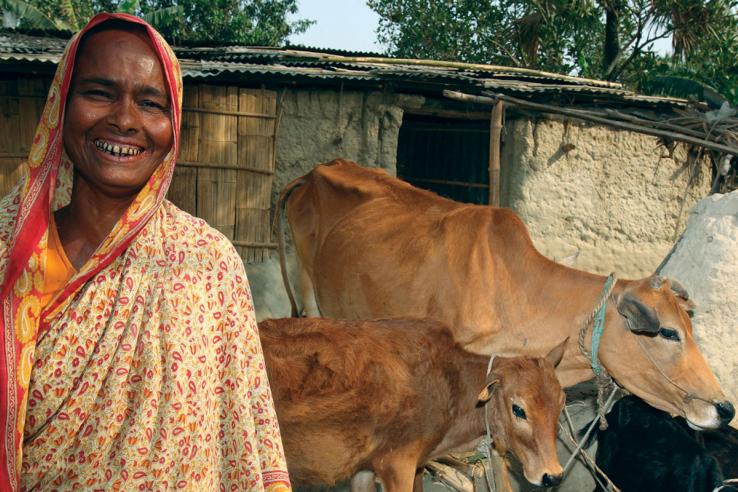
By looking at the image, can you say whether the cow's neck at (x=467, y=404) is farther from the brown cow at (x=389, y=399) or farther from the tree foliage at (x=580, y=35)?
the tree foliage at (x=580, y=35)

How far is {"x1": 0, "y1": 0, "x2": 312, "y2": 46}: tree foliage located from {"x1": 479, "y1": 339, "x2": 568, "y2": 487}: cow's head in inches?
689

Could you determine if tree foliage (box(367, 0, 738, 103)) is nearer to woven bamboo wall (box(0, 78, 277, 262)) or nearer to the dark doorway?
the dark doorway

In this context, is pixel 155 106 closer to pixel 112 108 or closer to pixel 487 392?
pixel 112 108

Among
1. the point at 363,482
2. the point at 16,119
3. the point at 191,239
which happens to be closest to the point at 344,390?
the point at 363,482

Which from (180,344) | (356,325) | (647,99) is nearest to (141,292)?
(180,344)

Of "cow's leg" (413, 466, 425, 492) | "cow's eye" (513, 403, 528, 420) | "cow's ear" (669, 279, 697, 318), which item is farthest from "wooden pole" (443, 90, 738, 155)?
"cow's leg" (413, 466, 425, 492)

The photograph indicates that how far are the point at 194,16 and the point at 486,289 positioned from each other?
2079 centimetres

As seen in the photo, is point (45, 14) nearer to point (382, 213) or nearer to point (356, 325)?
point (382, 213)

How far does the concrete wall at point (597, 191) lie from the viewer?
8852 millimetres

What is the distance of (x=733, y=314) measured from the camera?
5.19 m

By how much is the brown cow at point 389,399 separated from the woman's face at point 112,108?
2.24 meters

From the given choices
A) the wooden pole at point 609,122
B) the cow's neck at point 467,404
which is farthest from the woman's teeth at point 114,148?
the wooden pole at point 609,122

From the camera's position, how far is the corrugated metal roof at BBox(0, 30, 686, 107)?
745 cm

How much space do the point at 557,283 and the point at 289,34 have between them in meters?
22.4
